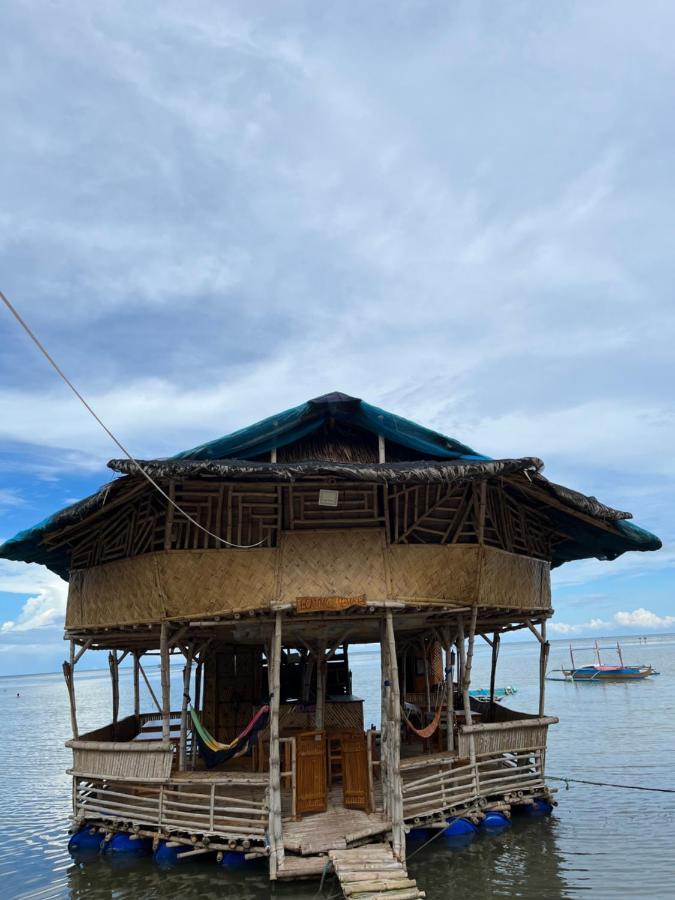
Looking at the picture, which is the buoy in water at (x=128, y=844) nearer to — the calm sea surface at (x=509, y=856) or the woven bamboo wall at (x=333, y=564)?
the calm sea surface at (x=509, y=856)

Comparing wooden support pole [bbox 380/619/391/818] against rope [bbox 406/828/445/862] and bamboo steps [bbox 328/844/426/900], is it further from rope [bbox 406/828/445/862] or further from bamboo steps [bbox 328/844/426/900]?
rope [bbox 406/828/445/862]

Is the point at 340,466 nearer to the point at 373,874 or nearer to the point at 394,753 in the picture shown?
the point at 394,753

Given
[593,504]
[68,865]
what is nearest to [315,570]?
[593,504]

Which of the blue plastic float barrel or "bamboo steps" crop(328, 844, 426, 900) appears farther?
the blue plastic float barrel

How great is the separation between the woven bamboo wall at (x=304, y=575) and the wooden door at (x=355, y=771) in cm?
250

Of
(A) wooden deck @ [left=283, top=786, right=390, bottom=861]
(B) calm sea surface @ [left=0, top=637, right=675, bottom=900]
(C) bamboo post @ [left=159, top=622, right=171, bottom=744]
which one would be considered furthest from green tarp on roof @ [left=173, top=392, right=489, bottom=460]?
Result: (B) calm sea surface @ [left=0, top=637, right=675, bottom=900]

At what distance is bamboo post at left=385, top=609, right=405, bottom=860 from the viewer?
1100 centimetres

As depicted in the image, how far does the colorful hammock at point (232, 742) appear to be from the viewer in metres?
11.7

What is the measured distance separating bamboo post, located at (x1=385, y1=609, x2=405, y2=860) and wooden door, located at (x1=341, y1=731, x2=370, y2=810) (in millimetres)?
542

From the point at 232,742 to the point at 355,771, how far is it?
2.24 m

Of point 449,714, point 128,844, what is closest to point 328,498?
point 449,714

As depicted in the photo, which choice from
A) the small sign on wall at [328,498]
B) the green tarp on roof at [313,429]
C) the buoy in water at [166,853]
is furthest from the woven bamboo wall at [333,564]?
the buoy in water at [166,853]

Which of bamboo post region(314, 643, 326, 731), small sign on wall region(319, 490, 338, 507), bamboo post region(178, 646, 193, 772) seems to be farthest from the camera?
bamboo post region(314, 643, 326, 731)

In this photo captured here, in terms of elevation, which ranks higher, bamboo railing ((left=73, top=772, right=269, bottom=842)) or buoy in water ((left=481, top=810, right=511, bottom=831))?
bamboo railing ((left=73, top=772, right=269, bottom=842))
